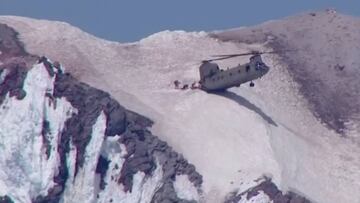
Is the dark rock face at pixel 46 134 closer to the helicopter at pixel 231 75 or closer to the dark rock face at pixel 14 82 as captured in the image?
the dark rock face at pixel 14 82

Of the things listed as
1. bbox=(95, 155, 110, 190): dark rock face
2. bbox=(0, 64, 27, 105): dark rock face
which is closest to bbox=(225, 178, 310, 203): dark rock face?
bbox=(95, 155, 110, 190): dark rock face

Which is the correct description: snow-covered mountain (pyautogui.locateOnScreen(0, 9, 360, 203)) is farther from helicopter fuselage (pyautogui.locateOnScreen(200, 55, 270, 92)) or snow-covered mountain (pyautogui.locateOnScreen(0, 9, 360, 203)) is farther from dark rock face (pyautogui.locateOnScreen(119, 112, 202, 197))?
helicopter fuselage (pyautogui.locateOnScreen(200, 55, 270, 92))

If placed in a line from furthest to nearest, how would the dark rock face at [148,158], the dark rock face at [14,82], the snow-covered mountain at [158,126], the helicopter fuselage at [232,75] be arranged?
the helicopter fuselage at [232,75], the dark rock face at [14,82], the dark rock face at [148,158], the snow-covered mountain at [158,126]

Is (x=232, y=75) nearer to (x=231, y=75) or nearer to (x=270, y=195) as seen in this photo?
(x=231, y=75)

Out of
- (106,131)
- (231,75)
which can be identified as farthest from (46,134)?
(231,75)

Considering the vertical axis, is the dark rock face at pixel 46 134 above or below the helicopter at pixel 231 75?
below

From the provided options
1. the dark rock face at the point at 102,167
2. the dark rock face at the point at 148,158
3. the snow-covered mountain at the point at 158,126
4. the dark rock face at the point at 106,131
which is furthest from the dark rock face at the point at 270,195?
the dark rock face at the point at 102,167

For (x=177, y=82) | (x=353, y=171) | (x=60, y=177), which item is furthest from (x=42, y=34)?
(x=353, y=171)

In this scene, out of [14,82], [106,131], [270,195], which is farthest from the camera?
[14,82]
